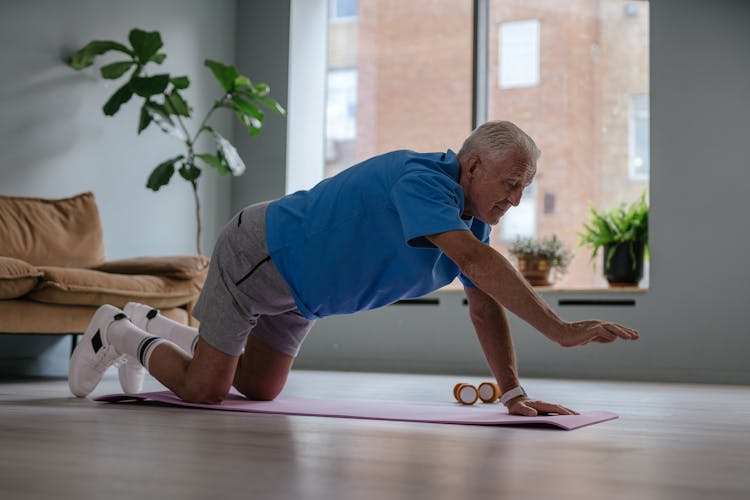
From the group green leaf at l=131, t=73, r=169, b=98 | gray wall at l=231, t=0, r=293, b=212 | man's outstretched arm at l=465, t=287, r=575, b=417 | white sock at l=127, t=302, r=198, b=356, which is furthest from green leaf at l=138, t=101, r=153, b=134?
man's outstretched arm at l=465, t=287, r=575, b=417

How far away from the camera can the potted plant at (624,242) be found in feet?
17.5

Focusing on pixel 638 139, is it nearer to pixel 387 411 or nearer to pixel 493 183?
pixel 387 411

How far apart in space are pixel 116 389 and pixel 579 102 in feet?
11.9

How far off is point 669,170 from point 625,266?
614 millimetres

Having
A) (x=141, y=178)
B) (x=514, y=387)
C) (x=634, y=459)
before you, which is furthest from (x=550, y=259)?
(x=634, y=459)

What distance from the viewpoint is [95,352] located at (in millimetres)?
2635

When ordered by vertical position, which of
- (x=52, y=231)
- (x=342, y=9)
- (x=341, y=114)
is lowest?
(x=52, y=231)

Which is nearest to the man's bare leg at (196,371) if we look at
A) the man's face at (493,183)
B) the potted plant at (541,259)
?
the man's face at (493,183)

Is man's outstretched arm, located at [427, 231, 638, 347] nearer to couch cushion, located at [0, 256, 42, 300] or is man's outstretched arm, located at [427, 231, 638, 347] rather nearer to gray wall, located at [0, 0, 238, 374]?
couch cushion, located at [0, 256, 42, 300]

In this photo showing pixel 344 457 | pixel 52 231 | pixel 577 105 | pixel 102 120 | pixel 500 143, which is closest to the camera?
pixel 344 457

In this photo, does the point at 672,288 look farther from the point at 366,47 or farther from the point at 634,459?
the point at 634,459

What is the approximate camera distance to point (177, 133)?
521 centimetres

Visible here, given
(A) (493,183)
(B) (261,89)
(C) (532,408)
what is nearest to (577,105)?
(B) (261,89)

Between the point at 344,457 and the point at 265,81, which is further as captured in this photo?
the point at 265,81
